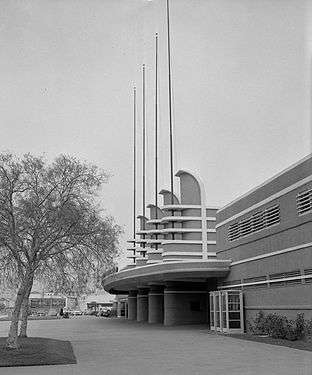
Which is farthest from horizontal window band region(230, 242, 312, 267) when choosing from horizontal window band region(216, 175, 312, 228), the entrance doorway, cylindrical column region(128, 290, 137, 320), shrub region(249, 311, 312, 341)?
cylindrical column region(128, 290, 137, 320)

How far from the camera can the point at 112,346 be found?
23703mm

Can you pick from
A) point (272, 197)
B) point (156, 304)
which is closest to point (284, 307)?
point (272, 197)

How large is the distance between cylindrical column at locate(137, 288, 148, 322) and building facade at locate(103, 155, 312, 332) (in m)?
6.80

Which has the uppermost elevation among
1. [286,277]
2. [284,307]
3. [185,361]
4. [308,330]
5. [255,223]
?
[255,223]

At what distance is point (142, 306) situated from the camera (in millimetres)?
59625

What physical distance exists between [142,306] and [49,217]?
3998 cm

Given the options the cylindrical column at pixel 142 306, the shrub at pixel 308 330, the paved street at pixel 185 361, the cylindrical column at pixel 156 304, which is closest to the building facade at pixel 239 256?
the cylindrical column at pixel 156 304

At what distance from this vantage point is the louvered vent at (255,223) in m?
28.7

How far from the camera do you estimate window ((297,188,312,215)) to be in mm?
24312

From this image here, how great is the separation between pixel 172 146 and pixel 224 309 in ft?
86.5

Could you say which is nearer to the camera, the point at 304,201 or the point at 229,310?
the point at 304,201

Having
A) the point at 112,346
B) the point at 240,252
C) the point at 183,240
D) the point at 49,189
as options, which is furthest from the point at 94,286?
the point at 183,240

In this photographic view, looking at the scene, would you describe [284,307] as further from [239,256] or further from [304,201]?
[239,256]

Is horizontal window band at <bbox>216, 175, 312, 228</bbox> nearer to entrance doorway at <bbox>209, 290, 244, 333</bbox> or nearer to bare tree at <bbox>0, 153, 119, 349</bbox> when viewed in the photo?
entrance doorway at <bbox>209, 290, 244, 333</bbox>
